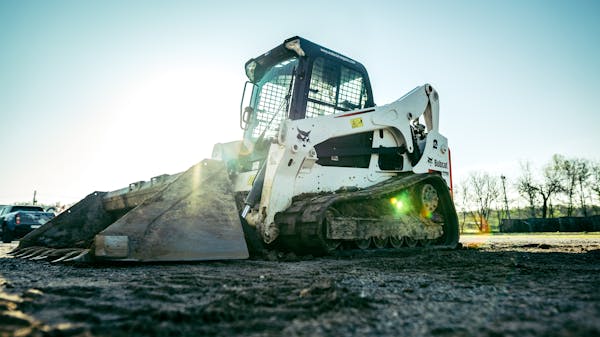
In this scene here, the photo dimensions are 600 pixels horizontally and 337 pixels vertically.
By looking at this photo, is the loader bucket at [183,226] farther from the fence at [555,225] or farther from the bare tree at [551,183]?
the bare tree at [551,183]

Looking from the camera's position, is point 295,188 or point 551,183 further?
point 551,183

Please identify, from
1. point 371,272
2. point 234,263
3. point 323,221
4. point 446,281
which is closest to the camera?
point 446,281

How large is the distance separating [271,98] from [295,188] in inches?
89.6

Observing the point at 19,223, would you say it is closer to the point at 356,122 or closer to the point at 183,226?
the point at 183,226

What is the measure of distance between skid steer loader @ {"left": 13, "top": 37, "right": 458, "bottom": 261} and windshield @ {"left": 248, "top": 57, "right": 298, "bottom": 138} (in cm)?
2

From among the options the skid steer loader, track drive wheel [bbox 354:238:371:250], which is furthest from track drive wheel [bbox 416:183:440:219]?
track drive wheel [bbox 354:238:371:250]

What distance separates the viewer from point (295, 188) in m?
5.57

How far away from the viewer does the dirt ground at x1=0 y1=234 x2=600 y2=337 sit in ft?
5.44

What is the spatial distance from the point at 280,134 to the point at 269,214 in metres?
1.09

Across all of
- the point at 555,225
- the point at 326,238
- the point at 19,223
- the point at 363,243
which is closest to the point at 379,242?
the point at 363,243

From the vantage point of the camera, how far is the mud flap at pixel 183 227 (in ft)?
12.3

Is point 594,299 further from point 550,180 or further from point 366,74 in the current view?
point 550,180

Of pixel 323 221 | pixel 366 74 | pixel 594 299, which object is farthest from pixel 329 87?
pixel 594 299

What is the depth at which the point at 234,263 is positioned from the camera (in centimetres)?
427
